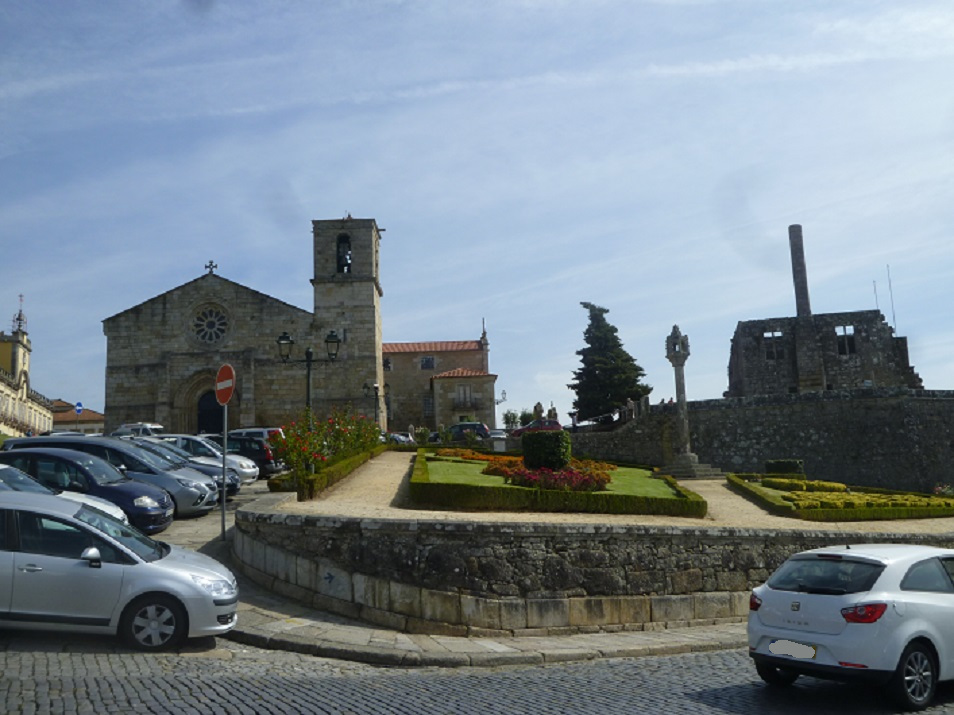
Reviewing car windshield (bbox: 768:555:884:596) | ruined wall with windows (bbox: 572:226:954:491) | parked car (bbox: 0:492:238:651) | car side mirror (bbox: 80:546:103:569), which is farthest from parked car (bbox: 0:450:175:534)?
ruined wall with windows (bbox: 572:226:954:491)

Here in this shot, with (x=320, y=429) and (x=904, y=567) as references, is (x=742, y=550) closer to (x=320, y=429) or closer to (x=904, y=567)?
(x=904, y=567)

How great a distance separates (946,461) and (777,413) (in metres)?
6.66

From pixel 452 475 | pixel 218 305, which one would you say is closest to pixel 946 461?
pixel 452 475

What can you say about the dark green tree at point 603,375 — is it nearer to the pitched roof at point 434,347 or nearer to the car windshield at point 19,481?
the pitched roof at point 434,347

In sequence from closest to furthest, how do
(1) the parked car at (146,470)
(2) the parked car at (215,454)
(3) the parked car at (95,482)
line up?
(3) the parked car at (95,482) < (1) the parked car at (146,470) < (2) the parked car at (215,454)

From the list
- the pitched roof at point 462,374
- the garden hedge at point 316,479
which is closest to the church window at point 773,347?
the pitched roof at point 462,374

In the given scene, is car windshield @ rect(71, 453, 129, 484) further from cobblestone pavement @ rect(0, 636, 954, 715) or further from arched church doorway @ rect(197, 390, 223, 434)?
arched church doorway @ rect(197, 390, 223, 434)

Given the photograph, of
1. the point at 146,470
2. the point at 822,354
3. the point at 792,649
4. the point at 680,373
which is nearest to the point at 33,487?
the point at 146,470

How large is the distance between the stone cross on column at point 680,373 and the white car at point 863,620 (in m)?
20.8

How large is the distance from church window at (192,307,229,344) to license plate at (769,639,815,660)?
133 ft

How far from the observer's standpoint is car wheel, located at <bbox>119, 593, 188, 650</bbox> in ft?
27.2

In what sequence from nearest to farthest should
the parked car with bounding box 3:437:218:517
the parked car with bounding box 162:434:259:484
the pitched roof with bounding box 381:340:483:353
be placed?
the parked car with bounding box 3:437:218:517, the parked car with bounding box 162:434:259:484, the pitched roof with bounding box 381:340:483:353

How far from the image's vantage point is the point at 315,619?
1048 cm

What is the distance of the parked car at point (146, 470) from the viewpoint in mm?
15242
